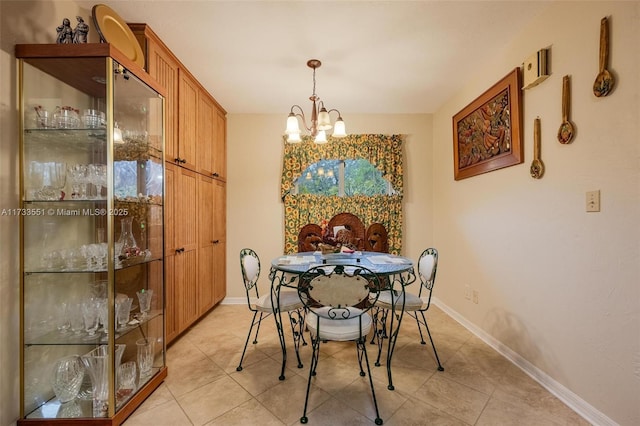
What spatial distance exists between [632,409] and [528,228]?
1.12 metres

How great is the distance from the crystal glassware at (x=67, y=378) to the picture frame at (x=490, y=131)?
130 inches

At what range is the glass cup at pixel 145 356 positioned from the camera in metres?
1.82

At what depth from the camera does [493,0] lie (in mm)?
1799

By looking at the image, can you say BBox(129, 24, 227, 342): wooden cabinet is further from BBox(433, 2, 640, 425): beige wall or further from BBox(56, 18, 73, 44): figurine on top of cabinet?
BBox(433, 2, 640, 425): beige wall

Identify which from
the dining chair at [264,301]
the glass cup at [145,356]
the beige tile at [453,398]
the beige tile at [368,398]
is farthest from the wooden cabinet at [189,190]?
the beige tile at [453,398]

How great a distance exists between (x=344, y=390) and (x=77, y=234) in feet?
6.53

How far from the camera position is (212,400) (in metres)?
1.74

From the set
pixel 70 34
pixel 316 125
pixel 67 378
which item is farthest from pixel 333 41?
pixel 67 378

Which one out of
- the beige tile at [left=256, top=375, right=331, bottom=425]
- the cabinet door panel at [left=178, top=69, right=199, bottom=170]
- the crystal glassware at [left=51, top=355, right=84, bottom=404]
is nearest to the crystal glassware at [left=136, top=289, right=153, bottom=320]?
the crystal glassware at [left=51, top=355, right=84, bottom=404]

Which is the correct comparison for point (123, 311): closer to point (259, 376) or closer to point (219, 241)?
point (259, 376)

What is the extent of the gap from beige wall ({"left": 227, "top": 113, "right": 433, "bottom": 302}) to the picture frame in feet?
2.23

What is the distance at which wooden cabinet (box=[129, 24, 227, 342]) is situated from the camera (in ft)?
7.79

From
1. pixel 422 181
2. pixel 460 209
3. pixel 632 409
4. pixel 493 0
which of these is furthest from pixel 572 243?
pixel 422 181

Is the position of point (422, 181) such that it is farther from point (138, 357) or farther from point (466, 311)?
point (138, 357)
